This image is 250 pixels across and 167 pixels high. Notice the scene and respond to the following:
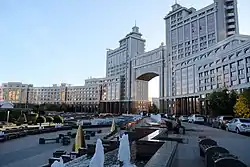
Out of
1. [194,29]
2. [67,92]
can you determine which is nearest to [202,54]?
[194,29]

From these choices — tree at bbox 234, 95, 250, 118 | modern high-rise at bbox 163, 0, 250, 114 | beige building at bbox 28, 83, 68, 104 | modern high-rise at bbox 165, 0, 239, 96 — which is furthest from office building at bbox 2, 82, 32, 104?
tree at bbox 234, 95, 250, 118

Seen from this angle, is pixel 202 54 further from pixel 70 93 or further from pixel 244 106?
pixel 70 93

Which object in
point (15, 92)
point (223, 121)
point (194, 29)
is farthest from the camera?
point (15, 92)

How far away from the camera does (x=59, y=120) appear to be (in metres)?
29.2

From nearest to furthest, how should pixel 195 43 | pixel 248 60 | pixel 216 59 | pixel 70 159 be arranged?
pixel 70 159 → pixel 248 60 → pixel 216 59 → pixel 195 43

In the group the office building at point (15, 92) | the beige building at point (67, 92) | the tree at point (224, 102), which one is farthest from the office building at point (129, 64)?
the tree at point (224, 102)

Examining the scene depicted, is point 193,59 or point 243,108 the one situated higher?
point 193,59

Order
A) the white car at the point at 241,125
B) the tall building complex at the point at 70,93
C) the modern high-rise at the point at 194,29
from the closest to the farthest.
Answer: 1. the white car at the point at 241,125
2. the modern high-rise at the point at 194,29
3. the tall building complex at the point at 70,93

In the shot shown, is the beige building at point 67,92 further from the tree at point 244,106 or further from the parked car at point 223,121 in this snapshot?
the parked car at point 223,121

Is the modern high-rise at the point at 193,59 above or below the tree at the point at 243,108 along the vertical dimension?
above

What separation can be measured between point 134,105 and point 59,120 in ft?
306

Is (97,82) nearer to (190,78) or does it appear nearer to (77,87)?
(77,87)

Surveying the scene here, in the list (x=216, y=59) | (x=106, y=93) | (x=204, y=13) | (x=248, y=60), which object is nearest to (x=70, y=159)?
(x=248, y=60)

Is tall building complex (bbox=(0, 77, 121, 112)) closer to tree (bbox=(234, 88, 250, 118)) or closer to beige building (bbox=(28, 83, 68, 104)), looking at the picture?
beige building (bbox=(28, 83, 68, 104))
